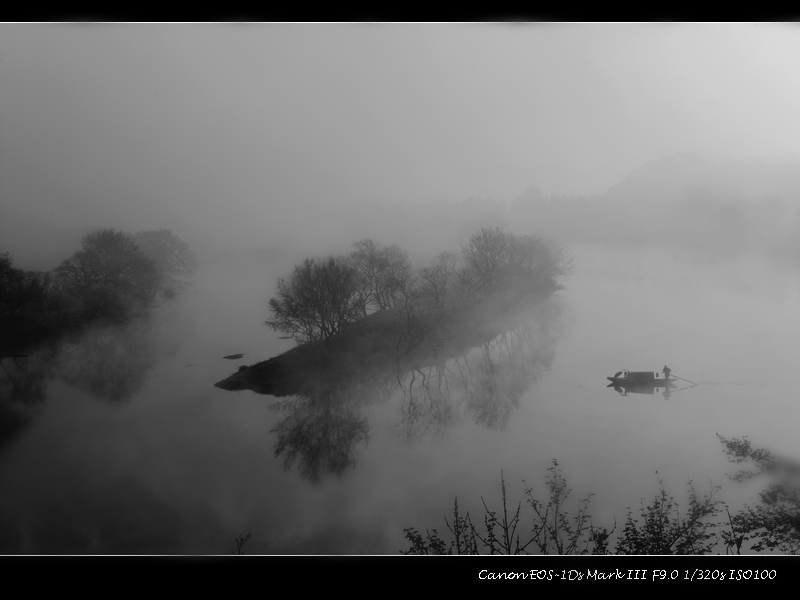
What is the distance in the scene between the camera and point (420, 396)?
2.74 m

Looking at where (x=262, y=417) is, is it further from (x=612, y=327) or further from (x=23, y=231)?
(x=612, y=327)

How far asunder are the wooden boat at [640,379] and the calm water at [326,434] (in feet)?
0.14

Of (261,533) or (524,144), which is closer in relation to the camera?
(261,533)

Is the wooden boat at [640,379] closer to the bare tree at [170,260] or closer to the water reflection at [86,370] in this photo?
the bare tree at [170,260]

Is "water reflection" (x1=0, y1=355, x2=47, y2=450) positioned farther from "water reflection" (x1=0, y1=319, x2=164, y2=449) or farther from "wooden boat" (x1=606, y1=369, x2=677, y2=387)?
"wooden boat" (x1=606, y1=369, x2=677, y2=387)

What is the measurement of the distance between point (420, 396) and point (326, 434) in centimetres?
54

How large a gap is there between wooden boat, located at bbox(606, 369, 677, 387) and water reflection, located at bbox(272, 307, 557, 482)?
0.43 m

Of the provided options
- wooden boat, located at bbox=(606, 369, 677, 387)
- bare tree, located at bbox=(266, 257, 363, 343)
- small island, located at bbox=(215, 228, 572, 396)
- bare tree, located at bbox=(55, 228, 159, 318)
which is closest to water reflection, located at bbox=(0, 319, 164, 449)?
bare tree, located at bbox=(55, 228, 159, 318)

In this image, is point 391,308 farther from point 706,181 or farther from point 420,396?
point 706,181

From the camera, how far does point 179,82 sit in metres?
2.80

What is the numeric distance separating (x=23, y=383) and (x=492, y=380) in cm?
256

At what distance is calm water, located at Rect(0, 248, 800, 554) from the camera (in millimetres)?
2664

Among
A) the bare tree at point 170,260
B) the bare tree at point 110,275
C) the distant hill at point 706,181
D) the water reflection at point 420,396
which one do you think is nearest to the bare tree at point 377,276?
the water reflection at point 420,396
